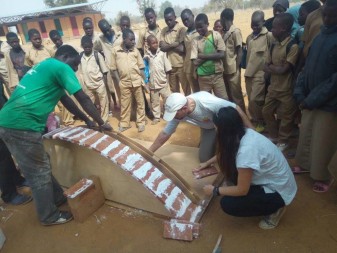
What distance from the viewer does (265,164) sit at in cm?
235

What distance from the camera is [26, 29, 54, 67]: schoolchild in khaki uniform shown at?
5.89 metres

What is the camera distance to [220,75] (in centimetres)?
493

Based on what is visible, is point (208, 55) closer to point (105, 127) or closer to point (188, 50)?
point (188, 50)

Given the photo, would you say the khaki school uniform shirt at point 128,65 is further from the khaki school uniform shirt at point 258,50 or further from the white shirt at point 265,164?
the white shirt at point 265,164

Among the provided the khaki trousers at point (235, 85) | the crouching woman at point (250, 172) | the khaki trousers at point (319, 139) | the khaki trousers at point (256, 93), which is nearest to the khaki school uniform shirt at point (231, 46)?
the khaki trousers at point (235, 85)

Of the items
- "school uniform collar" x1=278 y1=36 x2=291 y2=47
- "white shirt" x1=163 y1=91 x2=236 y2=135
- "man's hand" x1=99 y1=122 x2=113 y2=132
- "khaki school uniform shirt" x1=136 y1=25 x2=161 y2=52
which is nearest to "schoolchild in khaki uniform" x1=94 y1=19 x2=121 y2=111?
"khaki school uniform shirt" x1=136 y1=25 x2=161 y2=52

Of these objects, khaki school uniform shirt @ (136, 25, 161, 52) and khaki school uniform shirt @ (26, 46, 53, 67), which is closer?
khaki school uniform shirt @ (136, 25, 161, 52)

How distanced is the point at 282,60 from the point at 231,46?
160cm

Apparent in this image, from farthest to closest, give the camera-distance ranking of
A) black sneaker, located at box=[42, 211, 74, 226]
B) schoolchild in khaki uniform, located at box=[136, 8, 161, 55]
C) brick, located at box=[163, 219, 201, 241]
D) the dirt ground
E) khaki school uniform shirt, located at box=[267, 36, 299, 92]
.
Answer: schoolchild in khaki uniform, located at box=[136, 8, 161, 55] → khaki school uniform shirt, located at box=[267, 36, 299, 92] → black sneaker, located at box=[42, 211, 74, 226] → brick, located at box=[163, 219, 201, 241] → the dirt ground

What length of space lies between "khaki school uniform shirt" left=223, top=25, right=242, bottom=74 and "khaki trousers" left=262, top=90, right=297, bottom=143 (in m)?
1.30

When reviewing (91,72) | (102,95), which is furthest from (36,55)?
(102,95)

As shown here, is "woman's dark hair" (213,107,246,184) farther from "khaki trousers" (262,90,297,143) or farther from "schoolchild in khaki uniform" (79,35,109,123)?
"schoolchild in khaki uniform" (79,35,109,123)

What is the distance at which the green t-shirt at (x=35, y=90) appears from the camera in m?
2.71

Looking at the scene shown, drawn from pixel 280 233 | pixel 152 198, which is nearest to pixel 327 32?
pixel 280 233
